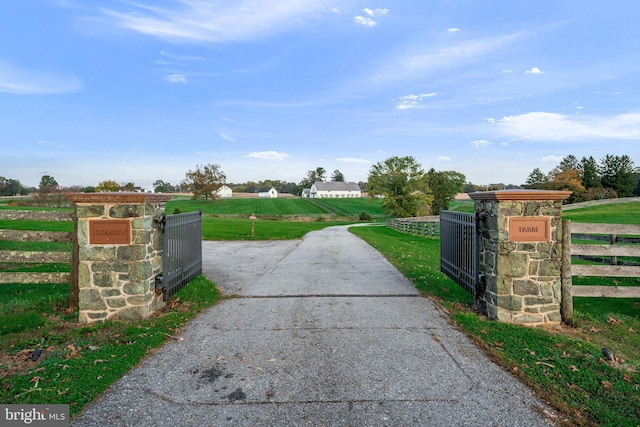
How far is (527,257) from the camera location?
5.10m

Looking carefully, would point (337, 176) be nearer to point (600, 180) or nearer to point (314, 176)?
point (314, 176)

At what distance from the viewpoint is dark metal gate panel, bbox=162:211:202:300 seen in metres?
5.94

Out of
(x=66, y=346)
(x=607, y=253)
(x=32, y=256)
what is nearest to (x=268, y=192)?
(x=32, y=256)

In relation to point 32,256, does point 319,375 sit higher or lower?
lower

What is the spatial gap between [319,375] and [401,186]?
154 feet

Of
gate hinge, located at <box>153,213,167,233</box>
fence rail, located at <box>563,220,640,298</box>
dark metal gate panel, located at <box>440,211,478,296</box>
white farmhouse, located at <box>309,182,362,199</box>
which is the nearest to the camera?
fence rail, located at <box>563,220,640,298</box>

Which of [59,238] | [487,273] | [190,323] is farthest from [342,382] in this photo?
[59,238]

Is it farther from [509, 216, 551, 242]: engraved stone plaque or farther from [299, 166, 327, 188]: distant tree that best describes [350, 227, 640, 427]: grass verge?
[299, 166, 327, 188]: distant tree

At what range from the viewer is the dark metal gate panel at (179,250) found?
5943 millimetres

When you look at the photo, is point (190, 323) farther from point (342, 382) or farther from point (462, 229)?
point (462, 229)

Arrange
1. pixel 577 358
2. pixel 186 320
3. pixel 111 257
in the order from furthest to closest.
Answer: pixel 186 320, pixel 111 257, pixel 577 358

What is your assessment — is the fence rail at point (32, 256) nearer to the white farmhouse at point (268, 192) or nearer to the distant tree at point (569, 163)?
the distant tree at point (569, 163)

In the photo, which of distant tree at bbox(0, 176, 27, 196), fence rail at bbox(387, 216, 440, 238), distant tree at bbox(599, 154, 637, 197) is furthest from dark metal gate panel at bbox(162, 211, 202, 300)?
distant tree at bbox(0, 176, 27, 196)

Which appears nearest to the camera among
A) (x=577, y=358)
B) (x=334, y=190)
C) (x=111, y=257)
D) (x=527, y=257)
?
(x=577, y=358)
